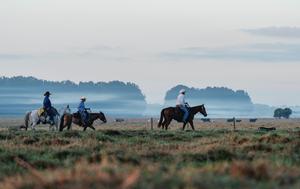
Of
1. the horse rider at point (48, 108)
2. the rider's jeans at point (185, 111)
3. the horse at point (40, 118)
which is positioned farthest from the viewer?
the horse at point (40, 118)

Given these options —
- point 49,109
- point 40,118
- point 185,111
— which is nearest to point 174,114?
point 185,111

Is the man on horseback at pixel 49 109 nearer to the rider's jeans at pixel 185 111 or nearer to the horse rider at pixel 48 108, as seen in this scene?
the horse rider at pixel 48 108

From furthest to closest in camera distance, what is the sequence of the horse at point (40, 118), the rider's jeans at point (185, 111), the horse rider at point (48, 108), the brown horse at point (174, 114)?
the horse at point (40, 118) → the horse rider at point (48, 108) → the brown horse at point (174, 114) → the rider's jeans at point (185, 111)

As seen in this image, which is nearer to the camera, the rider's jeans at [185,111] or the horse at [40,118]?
the rider's jeans at [185,111]

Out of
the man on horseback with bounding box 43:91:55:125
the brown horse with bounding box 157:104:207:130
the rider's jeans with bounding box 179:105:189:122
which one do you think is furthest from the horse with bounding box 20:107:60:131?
the rider's jeans with bounding box 179:105:189:122

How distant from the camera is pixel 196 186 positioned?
31.7 feet

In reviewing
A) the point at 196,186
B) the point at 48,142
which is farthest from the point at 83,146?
the point at 196,186

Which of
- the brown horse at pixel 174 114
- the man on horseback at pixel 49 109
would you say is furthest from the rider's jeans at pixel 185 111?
the man on horseback at pixel 49 109

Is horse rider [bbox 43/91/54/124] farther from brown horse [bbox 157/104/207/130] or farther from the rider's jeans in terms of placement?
the rider's jeans

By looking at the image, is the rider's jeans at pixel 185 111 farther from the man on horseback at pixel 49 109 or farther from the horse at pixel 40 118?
the man on horseback at pixel 49 109

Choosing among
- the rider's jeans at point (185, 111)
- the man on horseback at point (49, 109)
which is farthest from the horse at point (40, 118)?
the rider's jeans at point (185, 111)

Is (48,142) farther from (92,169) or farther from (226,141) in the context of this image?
(92,169)

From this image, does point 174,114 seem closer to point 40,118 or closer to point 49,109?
point 49,109

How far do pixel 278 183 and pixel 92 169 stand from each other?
2.68 m
